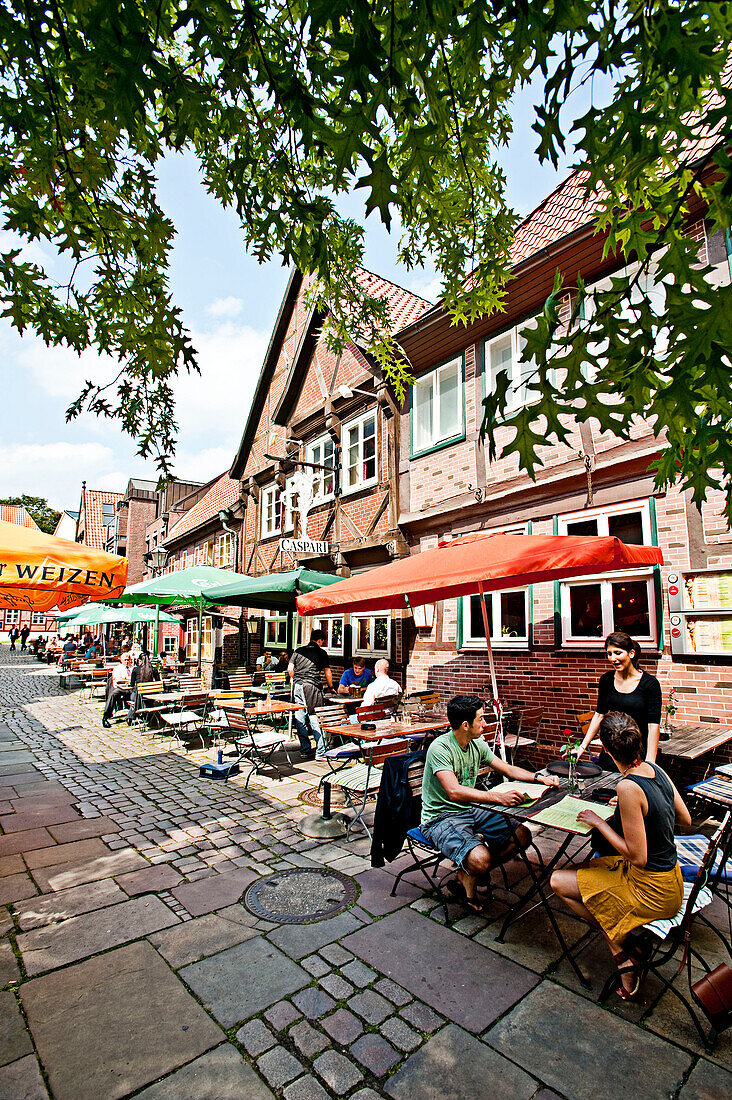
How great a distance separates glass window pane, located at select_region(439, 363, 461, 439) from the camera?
9773 mm

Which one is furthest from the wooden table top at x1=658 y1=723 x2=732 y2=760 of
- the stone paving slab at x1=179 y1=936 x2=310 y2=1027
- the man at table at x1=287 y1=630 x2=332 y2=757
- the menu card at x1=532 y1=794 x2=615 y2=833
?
the man at table at x1=287 y1=630 x2=332 y2=757

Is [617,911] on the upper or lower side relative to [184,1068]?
upper

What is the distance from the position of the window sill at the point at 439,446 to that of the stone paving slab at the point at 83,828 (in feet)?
24.4

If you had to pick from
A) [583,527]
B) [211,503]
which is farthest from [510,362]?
[211,503]

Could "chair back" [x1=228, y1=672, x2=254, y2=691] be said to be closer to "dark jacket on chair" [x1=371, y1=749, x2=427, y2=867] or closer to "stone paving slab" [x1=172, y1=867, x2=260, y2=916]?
"stone paving slab" [x1=172, y1=867, x2=260, y2=916]

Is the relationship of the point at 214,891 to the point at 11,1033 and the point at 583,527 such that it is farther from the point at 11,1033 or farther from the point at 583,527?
the point at 583,527

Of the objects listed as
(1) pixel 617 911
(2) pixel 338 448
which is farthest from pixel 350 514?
(1) pixel 617 911

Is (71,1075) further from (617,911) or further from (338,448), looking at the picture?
(338,448)

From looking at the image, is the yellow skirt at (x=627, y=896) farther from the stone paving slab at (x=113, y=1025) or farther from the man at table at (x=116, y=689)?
the man at table at (x=116, y=689)

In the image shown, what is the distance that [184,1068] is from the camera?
2426 millimetres

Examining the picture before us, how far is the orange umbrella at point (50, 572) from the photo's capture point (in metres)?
4.87

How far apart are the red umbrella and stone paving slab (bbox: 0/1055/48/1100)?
3960 millimetres

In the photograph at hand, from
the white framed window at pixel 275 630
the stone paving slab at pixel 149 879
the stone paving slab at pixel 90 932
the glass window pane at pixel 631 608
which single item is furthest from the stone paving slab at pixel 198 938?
the white framed window at pixel 275 630

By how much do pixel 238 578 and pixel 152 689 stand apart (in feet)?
11.0
